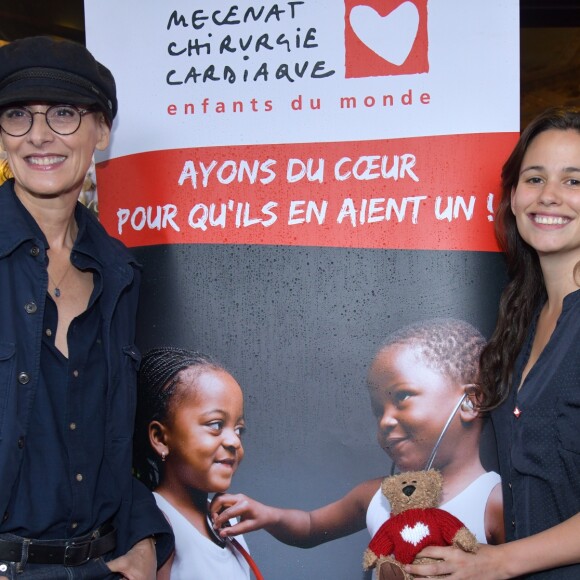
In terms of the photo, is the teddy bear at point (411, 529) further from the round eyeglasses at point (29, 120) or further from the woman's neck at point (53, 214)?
the round eyeglasses at point (29, 120)

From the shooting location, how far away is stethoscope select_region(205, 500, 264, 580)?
2.12 meters

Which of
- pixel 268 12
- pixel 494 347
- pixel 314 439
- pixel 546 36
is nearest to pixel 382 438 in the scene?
pixel 314 439

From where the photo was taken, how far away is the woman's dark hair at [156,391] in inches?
84.4

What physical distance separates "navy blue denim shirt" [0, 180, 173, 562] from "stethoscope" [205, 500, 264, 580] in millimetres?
235

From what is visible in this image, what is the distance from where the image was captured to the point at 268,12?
209 cm

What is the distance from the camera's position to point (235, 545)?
2.13 m

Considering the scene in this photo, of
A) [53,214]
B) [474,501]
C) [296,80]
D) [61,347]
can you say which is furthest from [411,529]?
[296,80]

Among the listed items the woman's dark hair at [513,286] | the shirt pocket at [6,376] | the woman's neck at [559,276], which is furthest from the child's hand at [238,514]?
the woman's neck at [559,276]

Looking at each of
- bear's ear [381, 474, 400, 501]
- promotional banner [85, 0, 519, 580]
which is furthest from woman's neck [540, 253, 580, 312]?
bear's ear [381, 474, 400, 501]

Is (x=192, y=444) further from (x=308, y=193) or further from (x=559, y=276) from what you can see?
(x=559, y=276)

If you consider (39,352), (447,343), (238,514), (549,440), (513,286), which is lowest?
(238,514)

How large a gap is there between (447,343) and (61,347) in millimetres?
937

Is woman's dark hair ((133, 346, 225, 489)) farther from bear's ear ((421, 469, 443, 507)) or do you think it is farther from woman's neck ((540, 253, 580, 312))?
woman's neck ((540, 253, 580, 312))

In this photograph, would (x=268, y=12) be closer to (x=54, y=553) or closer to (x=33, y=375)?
(x=33, y=375)
